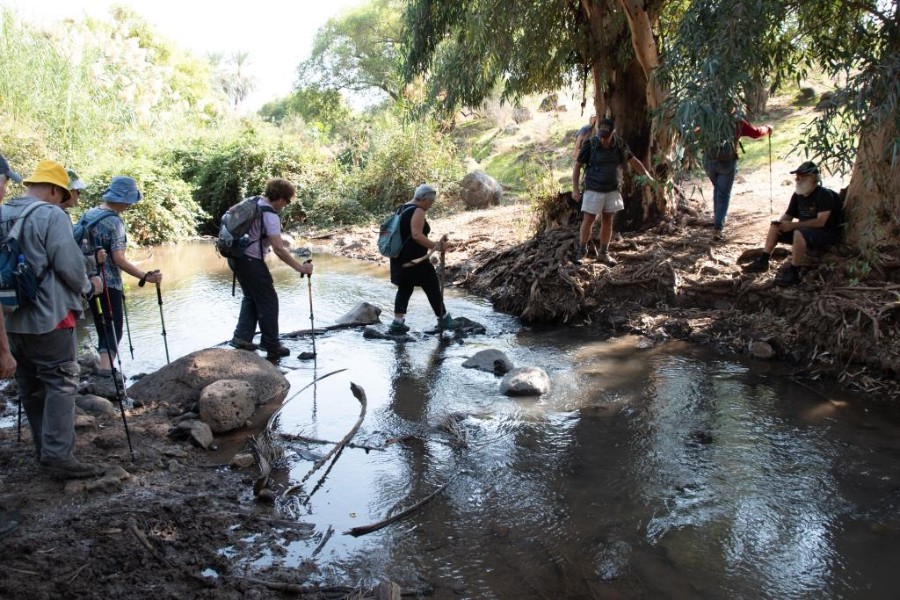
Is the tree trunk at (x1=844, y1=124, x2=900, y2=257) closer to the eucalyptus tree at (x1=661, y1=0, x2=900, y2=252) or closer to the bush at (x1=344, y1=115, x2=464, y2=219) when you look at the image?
the eucalyptus tree at (x1=661, y1=0, x2=900, y2=252)

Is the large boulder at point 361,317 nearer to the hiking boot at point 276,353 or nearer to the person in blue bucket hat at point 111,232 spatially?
the hiking boot at point 276,353

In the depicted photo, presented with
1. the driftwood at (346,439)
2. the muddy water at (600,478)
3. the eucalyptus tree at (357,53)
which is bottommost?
the muddy water at (600,478)

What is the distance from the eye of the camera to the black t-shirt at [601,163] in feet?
30.2

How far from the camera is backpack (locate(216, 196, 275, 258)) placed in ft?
23.1

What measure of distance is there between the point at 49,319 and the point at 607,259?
731 centimetres

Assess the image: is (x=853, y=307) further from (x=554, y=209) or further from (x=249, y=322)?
(x=249, y=322)

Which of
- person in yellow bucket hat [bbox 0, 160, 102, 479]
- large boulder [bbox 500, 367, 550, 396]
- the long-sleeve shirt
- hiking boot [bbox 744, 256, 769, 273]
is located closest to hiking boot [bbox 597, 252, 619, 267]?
hiking boot [bbox 744, 256, 769, 273]

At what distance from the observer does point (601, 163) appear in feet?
30.3

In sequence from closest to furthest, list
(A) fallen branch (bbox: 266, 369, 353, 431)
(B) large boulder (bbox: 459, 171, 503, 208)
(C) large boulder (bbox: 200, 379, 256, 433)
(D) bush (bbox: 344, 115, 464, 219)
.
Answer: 1. (C) large boulder (bbox: 200, 379, 256, 433)
2. (A) fallen branch (bbox: 266, 369, 353, 431)
3. (B) large boulder (bbox: 459, 171, 503, 208)
4. (D) bush (bbox: 344, 115, 464, 219)

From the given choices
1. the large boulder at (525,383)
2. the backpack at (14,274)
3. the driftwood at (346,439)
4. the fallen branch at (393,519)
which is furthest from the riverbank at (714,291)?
the backpack at (14,274)

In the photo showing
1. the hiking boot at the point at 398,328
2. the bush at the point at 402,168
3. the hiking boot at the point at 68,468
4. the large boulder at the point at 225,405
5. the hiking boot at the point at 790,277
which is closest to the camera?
the hiking boot at the point at 68,468

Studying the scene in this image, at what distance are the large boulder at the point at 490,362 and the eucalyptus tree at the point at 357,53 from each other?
27.9 metres

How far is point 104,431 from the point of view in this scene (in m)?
5.43

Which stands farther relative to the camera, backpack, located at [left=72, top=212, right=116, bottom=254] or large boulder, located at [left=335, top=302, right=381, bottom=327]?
large boulder, located at [left=335, top=302, right=381, bottom=327]
